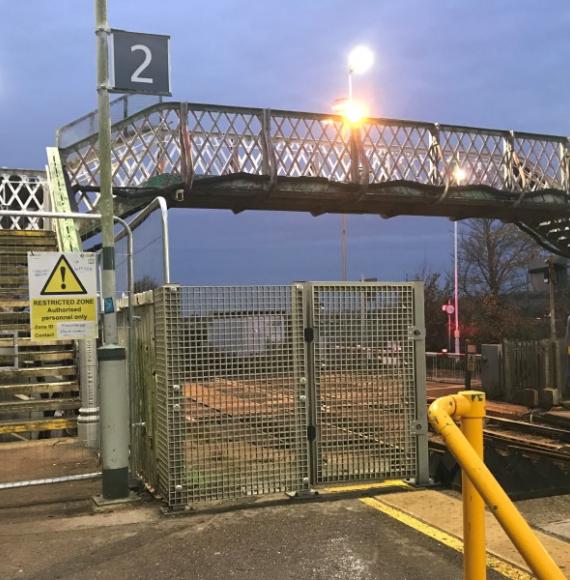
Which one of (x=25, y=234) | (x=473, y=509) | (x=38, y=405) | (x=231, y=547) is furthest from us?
(x=25, y=234)

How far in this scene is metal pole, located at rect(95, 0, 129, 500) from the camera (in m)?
6.03

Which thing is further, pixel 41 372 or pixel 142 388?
pixel 41 372

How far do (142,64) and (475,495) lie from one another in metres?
5.09

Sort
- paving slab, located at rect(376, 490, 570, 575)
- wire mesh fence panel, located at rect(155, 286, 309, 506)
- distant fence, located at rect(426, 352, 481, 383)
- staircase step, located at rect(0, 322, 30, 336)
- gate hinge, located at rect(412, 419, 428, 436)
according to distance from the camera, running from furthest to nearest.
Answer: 1. distant fence, located at rect(426, 352, 481, 383)
2. staircase step, located at rect(0, 322, 30, 336)
3. gate hinge, located at rect(412, 419, 428, 436)
4. wire mesh fence panel, located at rect(155, 286, 309, 506)
5. paving slab, located at rect(376, 490, 570, 575)

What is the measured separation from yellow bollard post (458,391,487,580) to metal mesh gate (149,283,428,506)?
2.73 m

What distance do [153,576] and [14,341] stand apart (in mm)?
6568

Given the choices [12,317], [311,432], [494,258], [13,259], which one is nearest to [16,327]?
[12,317]

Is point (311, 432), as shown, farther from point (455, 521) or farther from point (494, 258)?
point (494, 258)

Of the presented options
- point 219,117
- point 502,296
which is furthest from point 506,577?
point 502,296

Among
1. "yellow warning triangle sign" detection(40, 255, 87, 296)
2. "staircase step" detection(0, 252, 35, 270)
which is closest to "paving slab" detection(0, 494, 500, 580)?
"yellow warning triangle sign" detection(40, 255, 87, 296)

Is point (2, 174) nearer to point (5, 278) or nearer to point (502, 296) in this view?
point (5, 278)

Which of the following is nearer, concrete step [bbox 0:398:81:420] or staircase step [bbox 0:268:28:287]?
concrete step [bbox 0:398:81:420]

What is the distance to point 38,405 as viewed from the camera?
9445 mm

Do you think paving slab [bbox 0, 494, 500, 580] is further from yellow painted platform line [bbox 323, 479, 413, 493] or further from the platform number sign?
the platform number sign
